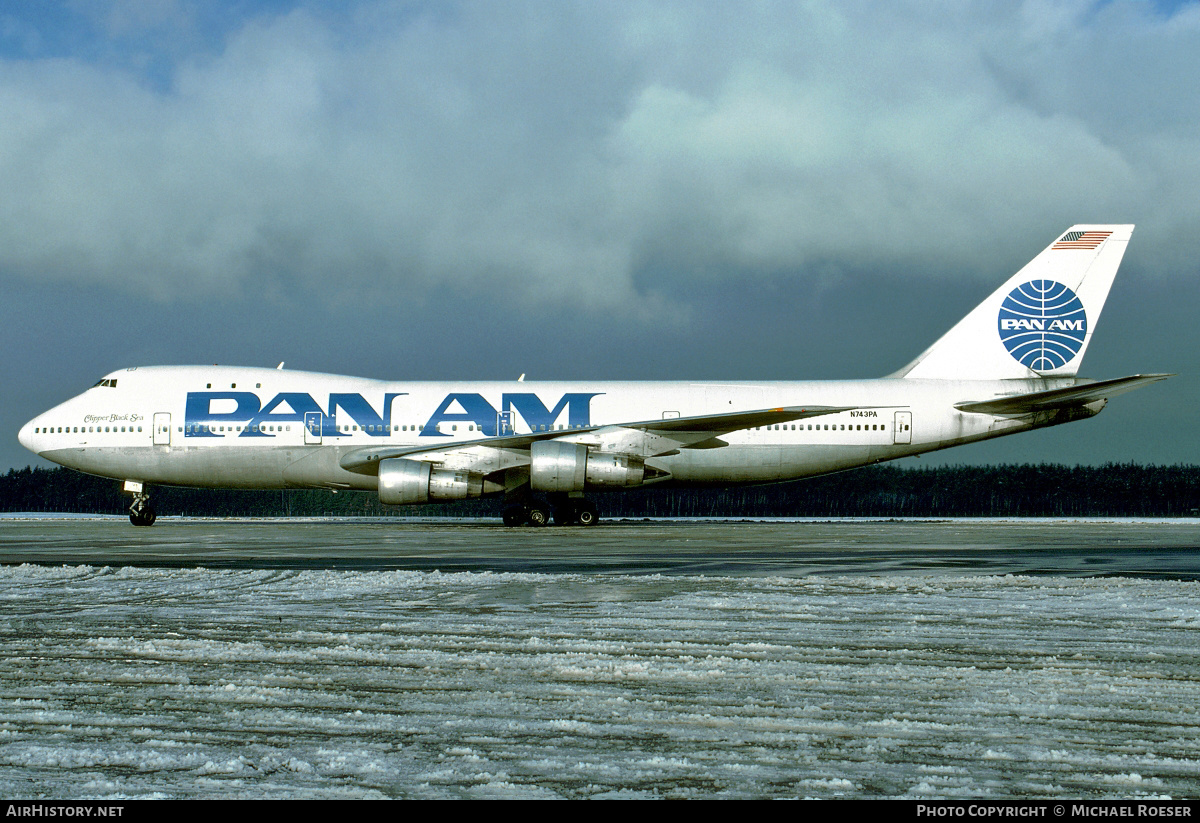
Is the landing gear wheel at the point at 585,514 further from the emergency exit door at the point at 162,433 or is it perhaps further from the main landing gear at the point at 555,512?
the emergency exit door at the point at 162,433

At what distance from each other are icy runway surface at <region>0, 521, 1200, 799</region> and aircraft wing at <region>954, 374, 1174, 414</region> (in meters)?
13.7

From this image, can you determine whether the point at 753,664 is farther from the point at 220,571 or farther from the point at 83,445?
the point at 83,445

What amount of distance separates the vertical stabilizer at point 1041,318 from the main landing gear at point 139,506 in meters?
20.1

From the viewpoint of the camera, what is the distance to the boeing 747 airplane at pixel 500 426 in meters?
22.6

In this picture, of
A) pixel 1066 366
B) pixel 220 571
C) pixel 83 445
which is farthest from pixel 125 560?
pixel 1066 366

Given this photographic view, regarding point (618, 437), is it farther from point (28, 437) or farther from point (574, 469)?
point (28, 437)

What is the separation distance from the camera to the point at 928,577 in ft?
33.3

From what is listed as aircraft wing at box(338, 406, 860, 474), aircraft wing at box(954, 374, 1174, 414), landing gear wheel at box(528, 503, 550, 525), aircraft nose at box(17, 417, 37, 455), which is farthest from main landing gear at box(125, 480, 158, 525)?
aircraft wing at box(954, 374, 1174, 414)

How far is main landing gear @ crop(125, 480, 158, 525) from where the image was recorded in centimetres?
2378

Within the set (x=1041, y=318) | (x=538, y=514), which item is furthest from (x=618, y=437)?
(x=1041, y=318)

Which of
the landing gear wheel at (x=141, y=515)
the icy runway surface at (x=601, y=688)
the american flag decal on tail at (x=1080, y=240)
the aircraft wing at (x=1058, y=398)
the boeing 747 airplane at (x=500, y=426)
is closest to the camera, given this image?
the icy runway surface at (x=601, y=688)

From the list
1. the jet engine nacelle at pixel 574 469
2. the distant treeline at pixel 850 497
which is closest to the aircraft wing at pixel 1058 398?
the jet engine nacelle at pixel 574 469

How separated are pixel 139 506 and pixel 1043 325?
2401cm

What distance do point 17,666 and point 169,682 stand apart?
113cm
